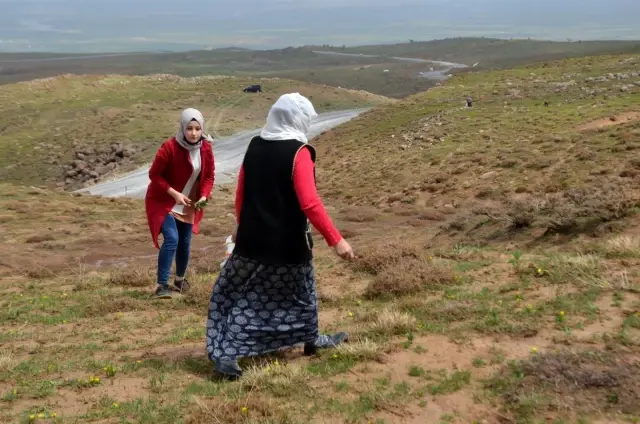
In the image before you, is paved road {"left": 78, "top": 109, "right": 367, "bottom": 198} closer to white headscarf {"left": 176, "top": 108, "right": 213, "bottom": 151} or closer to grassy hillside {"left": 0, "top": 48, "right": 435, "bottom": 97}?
white headscarf {"left": 176, "top": 108, "right": 213, "bottom": 151}

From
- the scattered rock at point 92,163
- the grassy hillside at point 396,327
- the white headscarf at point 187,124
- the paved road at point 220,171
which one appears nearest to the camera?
the grassy hillside at point 396,327

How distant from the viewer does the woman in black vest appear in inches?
192

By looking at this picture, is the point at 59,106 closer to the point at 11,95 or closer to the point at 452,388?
the point at 11,95

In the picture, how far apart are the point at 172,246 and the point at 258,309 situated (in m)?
2.66

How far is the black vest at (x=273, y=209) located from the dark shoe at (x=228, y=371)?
2.55ft

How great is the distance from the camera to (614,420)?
3.80m

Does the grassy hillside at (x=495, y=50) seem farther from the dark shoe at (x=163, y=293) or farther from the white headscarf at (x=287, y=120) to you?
the white headscarf at (x=287, y=120)

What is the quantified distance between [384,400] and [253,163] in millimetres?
1854


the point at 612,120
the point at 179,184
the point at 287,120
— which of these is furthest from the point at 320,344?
the point at 612,120

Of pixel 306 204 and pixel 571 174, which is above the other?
pixel 306 204

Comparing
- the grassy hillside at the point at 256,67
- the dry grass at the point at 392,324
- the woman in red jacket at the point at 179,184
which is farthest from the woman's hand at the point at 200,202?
the grassy hillside at the point at 256,67

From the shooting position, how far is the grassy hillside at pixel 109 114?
3834cm

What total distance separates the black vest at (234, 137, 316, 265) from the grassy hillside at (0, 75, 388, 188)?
31.7 m

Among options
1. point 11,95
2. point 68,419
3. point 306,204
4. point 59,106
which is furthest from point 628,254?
point 11,95
